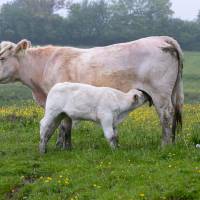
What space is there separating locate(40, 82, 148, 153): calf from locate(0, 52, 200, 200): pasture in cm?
51

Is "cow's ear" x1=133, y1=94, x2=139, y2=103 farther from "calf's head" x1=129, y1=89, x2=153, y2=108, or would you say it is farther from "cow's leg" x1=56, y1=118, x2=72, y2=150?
"cow's leg" x1=56, y1=118, x2=72, y2=150

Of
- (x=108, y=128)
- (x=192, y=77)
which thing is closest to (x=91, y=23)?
(x=192, y=77)

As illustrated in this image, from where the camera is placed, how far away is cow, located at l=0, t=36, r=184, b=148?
483 inches

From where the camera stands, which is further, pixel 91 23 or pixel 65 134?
pixel 91 23

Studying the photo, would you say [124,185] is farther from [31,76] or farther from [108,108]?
[31,76]

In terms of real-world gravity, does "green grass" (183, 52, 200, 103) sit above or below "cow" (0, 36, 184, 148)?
below

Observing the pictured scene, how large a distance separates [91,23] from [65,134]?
66.9 m

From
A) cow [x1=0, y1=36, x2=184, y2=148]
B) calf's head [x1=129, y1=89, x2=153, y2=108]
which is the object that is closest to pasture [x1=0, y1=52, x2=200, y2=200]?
cow [x1=0, y1=36, x2=184, y2=148]

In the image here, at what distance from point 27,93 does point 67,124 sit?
1011 inches

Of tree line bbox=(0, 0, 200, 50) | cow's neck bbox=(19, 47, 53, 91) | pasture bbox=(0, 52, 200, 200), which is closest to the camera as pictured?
pasture bbox=(0, 52, 200, 200)

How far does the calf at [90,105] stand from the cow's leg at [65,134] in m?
0.57

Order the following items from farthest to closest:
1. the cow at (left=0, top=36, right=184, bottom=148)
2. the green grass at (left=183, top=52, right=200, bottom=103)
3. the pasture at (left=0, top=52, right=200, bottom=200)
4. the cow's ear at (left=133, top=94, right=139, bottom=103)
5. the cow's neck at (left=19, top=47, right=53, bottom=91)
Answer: the green grass at (left=183, top=52, right=200, bottom=103)
the cow's neck at (left=19, top=47, right=53, bottom=91)
the cow at (left=0, top=36, right=184, bottom=148)
the cow's ear at (left=133, top=94, right=139, bottom=103)
the pasture at (left=0, top=52, right=200, bottom=200)

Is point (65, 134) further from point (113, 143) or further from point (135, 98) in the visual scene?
point (135, 98)

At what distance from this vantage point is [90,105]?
37.8 ft
